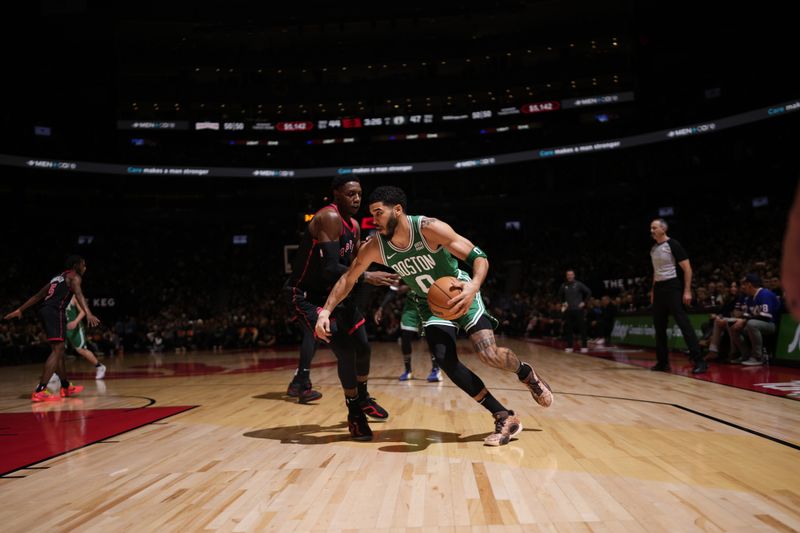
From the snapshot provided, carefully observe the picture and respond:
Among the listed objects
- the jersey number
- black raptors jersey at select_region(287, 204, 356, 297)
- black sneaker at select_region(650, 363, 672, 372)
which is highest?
black raptors jersey at select_region(287, 204, 356, 297)

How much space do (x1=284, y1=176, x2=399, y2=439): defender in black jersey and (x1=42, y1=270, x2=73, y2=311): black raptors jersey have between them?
408 centimetres

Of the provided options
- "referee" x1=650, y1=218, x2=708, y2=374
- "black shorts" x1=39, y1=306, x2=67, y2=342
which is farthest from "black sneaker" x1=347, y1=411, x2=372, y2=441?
"black shorts" x1=39, y1=306, x2=67, y2=342

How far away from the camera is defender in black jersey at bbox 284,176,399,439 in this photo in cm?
473

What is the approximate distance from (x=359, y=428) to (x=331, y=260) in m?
1.39

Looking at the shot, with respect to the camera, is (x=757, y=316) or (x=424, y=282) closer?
(x=424, y=282)

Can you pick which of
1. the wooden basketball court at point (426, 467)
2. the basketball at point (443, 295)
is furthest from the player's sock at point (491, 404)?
the basketball at point (443, 295)

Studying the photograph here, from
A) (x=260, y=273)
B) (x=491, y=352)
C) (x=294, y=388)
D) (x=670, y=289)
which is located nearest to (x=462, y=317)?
(x=491, y=352)

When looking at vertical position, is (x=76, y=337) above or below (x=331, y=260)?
below

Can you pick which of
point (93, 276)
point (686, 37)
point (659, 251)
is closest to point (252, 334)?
point (93, 276)

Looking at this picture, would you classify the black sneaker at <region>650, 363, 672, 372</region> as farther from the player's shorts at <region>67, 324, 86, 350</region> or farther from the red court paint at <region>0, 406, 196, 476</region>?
the player's shorts at <region>67, 324, 86, 350</region>

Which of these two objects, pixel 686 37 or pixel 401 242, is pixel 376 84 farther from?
pixel 401 242

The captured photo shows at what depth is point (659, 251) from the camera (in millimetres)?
8156

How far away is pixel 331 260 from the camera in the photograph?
16.3ft

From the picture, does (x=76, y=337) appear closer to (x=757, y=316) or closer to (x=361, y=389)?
(x=361, y=389)
